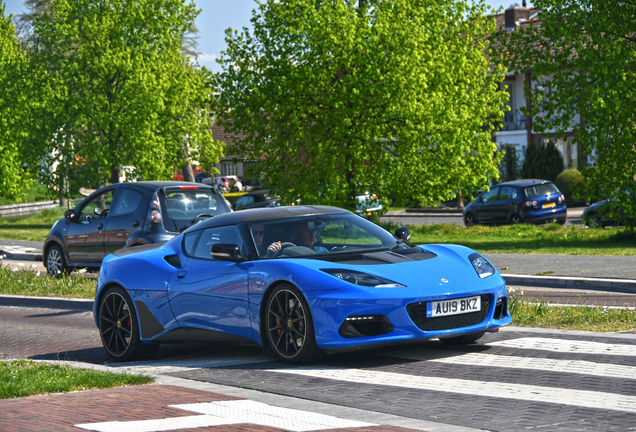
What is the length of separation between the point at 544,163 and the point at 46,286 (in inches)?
1440

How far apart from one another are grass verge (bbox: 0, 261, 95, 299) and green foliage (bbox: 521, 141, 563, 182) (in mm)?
35231

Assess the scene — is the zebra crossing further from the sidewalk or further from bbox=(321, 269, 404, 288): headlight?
the sidewalk

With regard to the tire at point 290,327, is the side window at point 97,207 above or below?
above

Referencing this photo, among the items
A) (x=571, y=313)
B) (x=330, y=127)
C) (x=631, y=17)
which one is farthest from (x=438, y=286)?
(x=330, y=127)

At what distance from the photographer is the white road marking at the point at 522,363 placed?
6508 mm

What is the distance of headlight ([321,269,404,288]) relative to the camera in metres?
7.05

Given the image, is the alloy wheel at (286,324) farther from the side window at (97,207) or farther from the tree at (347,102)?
the tree at (347,102)

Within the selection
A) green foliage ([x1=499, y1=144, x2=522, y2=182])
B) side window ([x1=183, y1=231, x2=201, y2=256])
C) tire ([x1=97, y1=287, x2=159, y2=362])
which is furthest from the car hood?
green foliage ([x1=499, y1=144, x2=522, y2=182])

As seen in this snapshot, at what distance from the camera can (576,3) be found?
21922mm

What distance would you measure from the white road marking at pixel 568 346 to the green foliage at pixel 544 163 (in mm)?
40035

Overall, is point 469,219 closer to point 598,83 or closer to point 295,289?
point 598,83

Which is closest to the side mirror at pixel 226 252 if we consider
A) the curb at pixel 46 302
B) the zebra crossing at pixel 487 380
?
the zebra crossing at pixel 487 380

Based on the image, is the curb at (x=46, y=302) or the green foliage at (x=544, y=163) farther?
the green foliage at (x=544, y=163)

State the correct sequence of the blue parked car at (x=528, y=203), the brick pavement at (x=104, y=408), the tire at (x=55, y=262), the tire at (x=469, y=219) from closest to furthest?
the brick pavement at (x=104, y=408), the tire at (x=55, y=262), the blue parked car at (x=528, y=203), the tire at (x=469, y=219)
